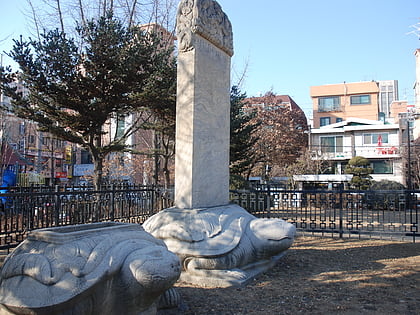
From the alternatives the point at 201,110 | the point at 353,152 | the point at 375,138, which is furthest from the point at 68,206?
the point at 375,138

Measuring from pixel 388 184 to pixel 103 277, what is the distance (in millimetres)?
19701

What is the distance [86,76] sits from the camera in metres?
10.8

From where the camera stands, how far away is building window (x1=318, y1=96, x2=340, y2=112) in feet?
133

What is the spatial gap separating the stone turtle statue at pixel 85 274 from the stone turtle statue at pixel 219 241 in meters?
1.64

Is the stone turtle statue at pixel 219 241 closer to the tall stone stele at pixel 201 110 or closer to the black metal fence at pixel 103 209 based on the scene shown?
the tall stone stele at pixel 201 110

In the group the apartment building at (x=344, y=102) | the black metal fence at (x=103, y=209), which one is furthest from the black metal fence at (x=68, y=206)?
the apartment building at (x=344, y=102)

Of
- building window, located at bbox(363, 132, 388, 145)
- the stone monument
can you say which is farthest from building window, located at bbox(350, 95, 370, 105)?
the stone monument

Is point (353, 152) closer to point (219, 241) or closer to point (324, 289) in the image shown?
point (324, 289)

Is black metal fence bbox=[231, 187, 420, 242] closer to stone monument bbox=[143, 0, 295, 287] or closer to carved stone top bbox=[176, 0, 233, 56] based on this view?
stone monument bbox=[143, 0, 295, 287]

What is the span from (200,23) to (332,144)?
29.5 m

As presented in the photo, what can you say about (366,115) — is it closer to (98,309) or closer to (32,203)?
(32,203)

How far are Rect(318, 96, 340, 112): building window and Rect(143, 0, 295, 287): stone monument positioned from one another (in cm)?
3697

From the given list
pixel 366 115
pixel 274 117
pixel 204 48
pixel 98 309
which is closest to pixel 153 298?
pixel 98 309

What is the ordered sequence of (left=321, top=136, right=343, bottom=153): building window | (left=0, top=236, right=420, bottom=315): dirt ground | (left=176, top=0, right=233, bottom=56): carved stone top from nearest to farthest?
(left=0, top=236, right=420, bottom=315): dirt ground → (left=176, top=0, right=233, bottom=56): carved stone top → (left=321, top=136, right=343, bottom=153): building window
